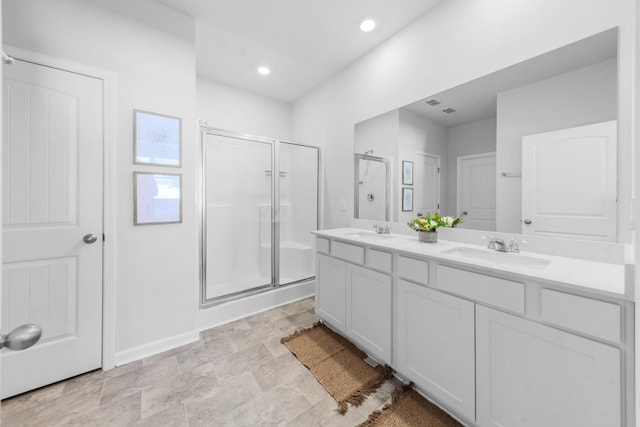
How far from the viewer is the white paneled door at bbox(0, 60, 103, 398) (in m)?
1.67

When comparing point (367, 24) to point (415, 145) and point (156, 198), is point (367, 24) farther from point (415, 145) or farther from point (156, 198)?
point (156, 198)

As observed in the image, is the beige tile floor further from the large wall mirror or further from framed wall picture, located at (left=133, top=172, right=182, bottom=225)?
the large wall mirror

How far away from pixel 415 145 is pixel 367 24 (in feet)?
3.58

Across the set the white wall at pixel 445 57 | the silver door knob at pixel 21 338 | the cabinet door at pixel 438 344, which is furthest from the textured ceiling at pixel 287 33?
the silver door knob at pixel 21 338

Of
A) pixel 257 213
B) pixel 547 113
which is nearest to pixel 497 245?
pixel 547 113

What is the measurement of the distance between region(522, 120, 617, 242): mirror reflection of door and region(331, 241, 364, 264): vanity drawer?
1031 millimetres

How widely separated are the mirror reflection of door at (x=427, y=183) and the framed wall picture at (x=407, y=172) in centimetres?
5

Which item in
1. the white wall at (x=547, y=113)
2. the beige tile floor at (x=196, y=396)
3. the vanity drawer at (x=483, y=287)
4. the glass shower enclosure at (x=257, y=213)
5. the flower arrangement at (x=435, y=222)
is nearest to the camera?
the vanity drawer at (x=483, y=287)

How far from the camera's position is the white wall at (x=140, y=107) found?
1802mm

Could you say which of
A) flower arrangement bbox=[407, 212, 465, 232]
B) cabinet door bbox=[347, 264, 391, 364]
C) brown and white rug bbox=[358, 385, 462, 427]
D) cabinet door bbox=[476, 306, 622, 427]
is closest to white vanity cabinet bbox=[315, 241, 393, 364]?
cabinet door bbox=[347, 264, 391, 364]

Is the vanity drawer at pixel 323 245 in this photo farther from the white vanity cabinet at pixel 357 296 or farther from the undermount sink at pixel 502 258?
the undermount sink at pixel 502 258

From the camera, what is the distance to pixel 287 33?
2486 mm

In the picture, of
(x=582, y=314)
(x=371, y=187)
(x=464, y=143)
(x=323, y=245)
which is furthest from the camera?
(x=371, y=187)

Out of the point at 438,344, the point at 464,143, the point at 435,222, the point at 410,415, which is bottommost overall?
the point at 410,415
